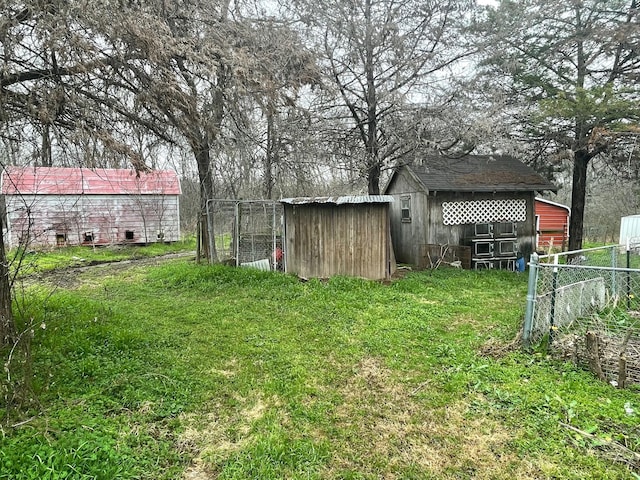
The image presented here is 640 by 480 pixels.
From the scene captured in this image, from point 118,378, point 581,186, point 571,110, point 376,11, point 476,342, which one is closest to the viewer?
point 118,378

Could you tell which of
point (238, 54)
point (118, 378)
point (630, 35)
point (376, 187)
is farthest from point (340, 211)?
point (630, 35)

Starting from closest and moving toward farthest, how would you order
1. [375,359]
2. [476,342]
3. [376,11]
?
1. [375,359]
2. [476,342]
3. [376,11]

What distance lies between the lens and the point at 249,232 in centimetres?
945

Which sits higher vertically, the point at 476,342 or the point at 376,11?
the point at 376,11

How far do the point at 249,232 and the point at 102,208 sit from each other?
1082cm

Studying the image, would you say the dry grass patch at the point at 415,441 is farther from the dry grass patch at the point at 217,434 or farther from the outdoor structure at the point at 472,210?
the outdoor structure at the point at 472,210

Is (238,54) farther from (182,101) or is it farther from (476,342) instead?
(476,342)

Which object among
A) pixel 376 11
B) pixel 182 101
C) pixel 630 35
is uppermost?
pixel 376 11

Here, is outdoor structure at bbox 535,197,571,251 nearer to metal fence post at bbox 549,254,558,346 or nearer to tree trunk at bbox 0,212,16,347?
metal fence post at bbox 549,254,558,346

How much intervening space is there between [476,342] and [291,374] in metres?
2.54

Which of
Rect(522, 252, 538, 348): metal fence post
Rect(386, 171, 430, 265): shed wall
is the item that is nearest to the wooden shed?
Rect(386, 171, 430, 265): shed wall

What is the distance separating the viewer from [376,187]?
1144 centimetres

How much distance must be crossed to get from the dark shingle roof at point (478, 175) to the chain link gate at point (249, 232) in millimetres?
4476

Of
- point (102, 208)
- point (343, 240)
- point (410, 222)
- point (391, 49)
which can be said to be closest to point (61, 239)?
point (102, 208)
